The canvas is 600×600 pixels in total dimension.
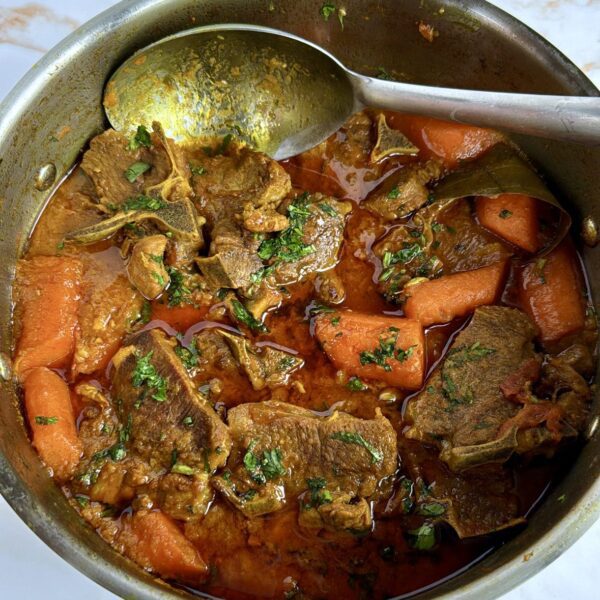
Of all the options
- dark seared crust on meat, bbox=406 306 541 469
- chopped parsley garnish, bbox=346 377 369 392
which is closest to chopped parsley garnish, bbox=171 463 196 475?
chopped parsley garnish, bbox=346 377 369 392

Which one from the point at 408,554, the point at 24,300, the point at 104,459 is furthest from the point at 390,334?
the point at 24,300

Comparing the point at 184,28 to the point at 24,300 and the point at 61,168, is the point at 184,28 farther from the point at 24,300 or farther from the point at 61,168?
the point at 24,300

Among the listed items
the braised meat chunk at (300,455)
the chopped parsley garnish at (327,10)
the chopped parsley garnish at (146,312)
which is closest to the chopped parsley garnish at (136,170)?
the chopped parsley garnish at (146,312)

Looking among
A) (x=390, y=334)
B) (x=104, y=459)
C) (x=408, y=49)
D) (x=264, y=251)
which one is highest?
(x=408, y=49)

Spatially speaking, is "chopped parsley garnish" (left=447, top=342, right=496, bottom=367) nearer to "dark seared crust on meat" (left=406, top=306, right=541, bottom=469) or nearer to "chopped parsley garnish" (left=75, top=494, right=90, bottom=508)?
"dark seared crust on meat" (left=406, top=306, right=541, bottom=469)

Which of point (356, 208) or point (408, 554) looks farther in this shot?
point (356, 208)

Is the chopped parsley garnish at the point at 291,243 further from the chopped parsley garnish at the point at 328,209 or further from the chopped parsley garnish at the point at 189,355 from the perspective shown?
the chopped parsley garnish at the point at 189,355
